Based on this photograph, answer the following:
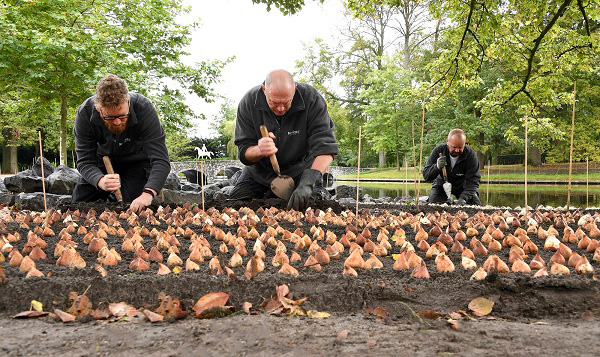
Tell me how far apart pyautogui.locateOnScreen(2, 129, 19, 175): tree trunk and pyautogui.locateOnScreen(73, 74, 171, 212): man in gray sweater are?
89.9 ft

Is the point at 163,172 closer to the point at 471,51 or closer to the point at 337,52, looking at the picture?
the point at 471,51

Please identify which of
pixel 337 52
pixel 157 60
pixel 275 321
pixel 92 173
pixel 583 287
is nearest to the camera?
pixel 275 321

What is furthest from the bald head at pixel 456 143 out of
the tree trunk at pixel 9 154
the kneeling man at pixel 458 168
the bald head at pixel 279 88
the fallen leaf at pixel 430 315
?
the tree trunk at pixel 9 154

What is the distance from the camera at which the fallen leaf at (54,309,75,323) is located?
1.80 meters

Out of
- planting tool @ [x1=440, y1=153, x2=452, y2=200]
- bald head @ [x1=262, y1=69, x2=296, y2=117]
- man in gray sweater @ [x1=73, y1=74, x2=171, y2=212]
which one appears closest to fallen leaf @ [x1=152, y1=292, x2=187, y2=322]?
man in gray sweater @ [x1=73, y1=74, x2=171, y2=212]

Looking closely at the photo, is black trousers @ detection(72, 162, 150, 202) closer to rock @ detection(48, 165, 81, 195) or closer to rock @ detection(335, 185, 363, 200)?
rock @ detection(48, 165, 81, 195)

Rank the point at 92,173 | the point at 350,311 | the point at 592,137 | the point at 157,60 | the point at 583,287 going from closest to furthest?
the point at 350,311 → the point at 583,287 → the point at 92,173 → the point at 157,60 → the point at 592,137

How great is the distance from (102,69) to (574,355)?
1268cm

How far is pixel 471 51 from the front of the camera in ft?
31.8

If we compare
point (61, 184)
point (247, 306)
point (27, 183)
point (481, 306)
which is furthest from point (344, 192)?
point (247, 306)

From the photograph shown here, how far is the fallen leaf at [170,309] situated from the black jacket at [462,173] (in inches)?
289

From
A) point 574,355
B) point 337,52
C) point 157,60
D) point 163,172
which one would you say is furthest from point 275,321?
point 337,52

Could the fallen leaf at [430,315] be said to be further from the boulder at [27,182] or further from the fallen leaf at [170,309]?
the boulder at [27,182]

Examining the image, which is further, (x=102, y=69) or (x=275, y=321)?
(x=102, y=69)
